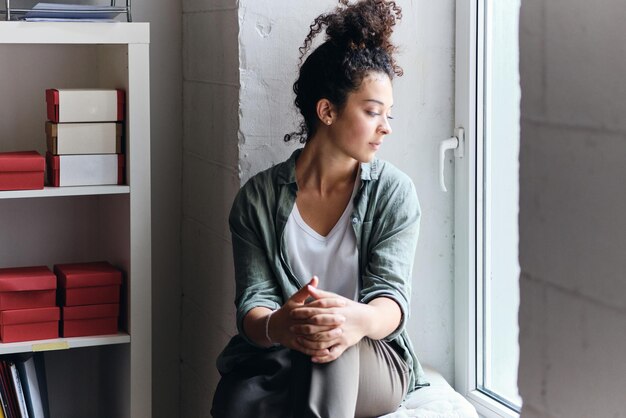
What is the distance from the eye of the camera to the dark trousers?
1.48m

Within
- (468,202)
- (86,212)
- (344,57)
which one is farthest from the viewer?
(86,212)

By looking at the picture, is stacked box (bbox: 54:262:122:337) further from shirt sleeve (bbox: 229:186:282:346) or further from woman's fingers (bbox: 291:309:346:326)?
woman's fingers (bbox: 291:309:346:326)

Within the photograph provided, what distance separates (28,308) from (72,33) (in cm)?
63

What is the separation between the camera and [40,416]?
1991 mm

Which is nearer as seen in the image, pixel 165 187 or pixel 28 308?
pixel 28 308

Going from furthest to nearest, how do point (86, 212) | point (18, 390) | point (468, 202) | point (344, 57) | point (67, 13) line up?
1. point (86, 212)
2. point (468, 202)
3. point (18, 390)
4. point (67, 13)
5. point (344, 57)

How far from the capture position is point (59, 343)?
1.91 metres

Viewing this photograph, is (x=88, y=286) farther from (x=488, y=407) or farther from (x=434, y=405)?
(x=488, y=407)

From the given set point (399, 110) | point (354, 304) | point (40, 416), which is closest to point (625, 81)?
point (354, 304)

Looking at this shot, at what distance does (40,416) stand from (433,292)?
39.9 inches

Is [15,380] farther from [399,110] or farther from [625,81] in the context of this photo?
[625,81]

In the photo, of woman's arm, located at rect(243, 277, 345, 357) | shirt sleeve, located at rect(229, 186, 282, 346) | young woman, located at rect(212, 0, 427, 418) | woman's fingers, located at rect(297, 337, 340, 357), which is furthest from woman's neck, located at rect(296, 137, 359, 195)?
woman's fingers, located at rect(297, 337, 340, 357)

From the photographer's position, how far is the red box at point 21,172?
6.05ft

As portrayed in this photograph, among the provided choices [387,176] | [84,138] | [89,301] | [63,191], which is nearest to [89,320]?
[89,301]
